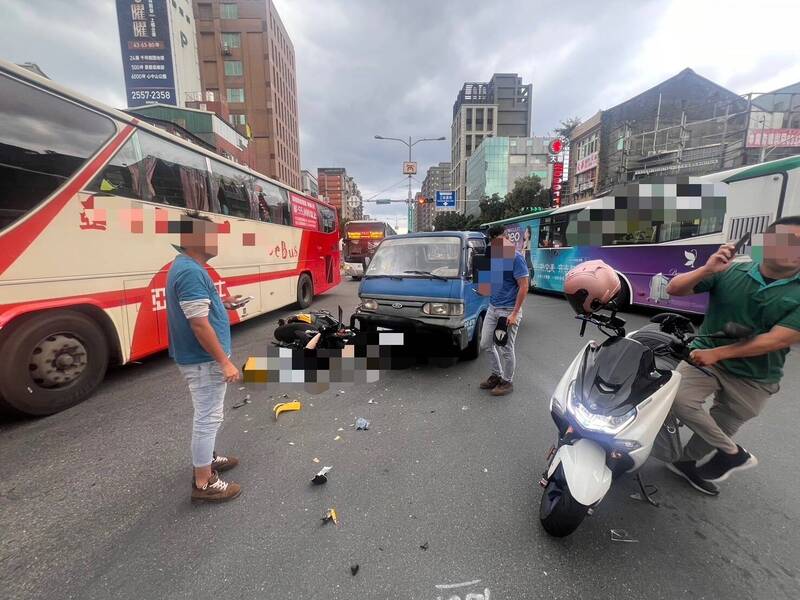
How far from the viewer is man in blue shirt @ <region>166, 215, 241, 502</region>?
6.78ft

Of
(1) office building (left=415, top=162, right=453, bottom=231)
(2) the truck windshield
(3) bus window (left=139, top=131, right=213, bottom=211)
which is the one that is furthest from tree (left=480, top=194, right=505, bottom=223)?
(1) office building (left=415, top=162, right=453, bottom=231)

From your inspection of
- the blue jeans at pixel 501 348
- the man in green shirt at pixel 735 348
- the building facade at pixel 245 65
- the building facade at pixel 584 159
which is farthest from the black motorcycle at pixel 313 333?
the building facade at pixel 245 65

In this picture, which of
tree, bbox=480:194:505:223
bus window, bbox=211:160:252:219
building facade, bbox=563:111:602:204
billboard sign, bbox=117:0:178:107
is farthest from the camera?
tree, bbox=480:194:505:223

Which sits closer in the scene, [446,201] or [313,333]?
[313,333]

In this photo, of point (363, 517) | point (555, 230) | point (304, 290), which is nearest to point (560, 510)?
point (363, 517)

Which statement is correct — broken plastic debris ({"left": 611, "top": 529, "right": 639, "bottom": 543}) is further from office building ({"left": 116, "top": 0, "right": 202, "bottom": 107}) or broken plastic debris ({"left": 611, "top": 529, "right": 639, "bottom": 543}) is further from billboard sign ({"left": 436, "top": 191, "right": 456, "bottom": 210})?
office building ({"left": 116, "top": 0, "right": 202, "bottom": 107})

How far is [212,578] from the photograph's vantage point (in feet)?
5.88

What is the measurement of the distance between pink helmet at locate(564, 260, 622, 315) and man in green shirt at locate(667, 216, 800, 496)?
0.40 m

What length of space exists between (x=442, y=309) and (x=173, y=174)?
4266 mm

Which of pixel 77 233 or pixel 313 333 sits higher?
pixel 77 233

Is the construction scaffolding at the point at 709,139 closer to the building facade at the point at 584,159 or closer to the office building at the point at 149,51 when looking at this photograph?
the building facade at the point at 584,159

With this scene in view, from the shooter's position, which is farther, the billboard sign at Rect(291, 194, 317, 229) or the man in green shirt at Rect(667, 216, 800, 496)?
the billboard sign at Rect(291, 194, 317, 229)

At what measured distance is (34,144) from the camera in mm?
3291

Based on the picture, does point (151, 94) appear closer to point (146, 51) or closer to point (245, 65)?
point (146, 51)
